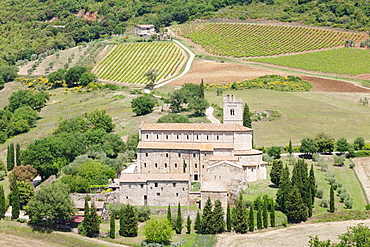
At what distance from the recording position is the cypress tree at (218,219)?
75.4 m

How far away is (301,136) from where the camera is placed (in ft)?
382

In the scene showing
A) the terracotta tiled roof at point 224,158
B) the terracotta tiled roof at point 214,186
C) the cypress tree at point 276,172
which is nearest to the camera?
the terracotta tiled roof at point 214,186

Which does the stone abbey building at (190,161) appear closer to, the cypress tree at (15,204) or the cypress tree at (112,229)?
the cypress tree at (112,229)

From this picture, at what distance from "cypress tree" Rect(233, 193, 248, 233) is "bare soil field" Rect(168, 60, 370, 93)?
289 feet

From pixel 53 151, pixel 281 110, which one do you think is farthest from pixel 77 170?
pixel 281 110

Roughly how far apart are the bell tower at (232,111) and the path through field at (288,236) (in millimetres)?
24856

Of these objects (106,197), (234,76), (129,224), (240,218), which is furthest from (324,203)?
(234,76)

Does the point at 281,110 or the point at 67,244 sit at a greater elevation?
the point at 281,110

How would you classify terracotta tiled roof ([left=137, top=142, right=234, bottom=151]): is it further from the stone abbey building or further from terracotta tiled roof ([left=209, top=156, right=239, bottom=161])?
terracotta tiled roof ([left=209, top=156, right=239, bottom=161])

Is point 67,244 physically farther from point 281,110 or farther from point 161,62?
point 161,62

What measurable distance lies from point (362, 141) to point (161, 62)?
98414mm

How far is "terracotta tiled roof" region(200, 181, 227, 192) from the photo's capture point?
79.4 metres

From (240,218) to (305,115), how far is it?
60158mm

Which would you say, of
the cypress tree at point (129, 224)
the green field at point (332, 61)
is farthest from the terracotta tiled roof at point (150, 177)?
the green field at point (332, 61)
